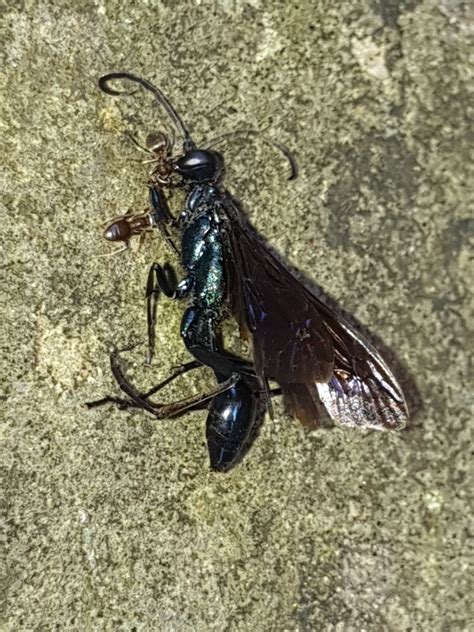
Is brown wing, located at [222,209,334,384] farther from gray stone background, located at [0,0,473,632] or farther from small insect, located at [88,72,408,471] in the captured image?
gray stone background, located at [0,0,473,632]

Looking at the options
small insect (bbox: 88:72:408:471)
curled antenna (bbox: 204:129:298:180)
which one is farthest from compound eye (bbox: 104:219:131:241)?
curled antenna (bbox: 204:129:298:180)

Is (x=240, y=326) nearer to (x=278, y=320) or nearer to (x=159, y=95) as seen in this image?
(x=278, y=320)

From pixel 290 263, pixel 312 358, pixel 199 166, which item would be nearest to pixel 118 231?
pixel 199 166

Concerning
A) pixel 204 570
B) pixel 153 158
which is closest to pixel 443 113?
pixel 153 158

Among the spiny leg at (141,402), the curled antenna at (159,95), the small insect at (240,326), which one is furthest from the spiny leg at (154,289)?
the curled antenna at (159,95)

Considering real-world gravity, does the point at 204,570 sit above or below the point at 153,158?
below

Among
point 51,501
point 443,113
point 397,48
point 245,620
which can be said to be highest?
point 397,48

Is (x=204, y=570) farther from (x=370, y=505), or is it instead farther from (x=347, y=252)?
(x=347, y=252)

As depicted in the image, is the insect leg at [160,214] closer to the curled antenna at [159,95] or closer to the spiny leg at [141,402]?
the curled antenna at [159,95]
